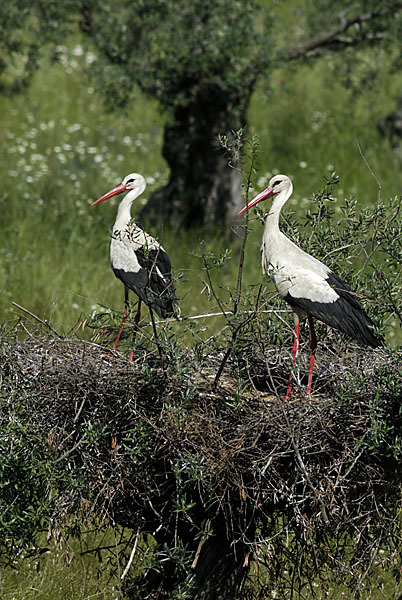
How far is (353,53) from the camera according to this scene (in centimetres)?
990

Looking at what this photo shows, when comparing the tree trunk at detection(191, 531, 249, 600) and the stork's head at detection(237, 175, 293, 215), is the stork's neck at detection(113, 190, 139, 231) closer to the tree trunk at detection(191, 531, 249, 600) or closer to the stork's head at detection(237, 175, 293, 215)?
the stork's head at detection(237, 175, 293, 215)

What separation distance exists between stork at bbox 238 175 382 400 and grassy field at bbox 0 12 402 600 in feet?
1.65

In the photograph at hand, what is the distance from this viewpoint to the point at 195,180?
9508mm

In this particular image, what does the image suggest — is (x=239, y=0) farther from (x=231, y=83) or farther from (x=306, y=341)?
(x=306, y=341)

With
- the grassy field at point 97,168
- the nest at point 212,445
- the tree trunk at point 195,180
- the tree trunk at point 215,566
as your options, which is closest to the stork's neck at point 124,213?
the grassy field at point 97,168

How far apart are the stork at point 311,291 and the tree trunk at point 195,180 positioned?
4594 mm

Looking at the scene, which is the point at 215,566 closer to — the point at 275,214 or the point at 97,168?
the point at 275,214

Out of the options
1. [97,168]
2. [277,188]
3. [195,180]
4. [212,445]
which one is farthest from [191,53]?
[212,445]

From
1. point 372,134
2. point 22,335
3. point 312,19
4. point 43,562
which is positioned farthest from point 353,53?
point 43,562

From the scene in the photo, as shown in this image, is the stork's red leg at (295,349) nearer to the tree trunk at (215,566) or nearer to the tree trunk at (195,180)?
the tree trunk at (215,566)

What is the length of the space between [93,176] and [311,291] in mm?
6922

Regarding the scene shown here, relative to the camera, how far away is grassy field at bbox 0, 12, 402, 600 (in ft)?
23.0

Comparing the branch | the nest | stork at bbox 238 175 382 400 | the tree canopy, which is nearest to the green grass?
the nest

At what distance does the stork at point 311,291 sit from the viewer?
431 centimetres
